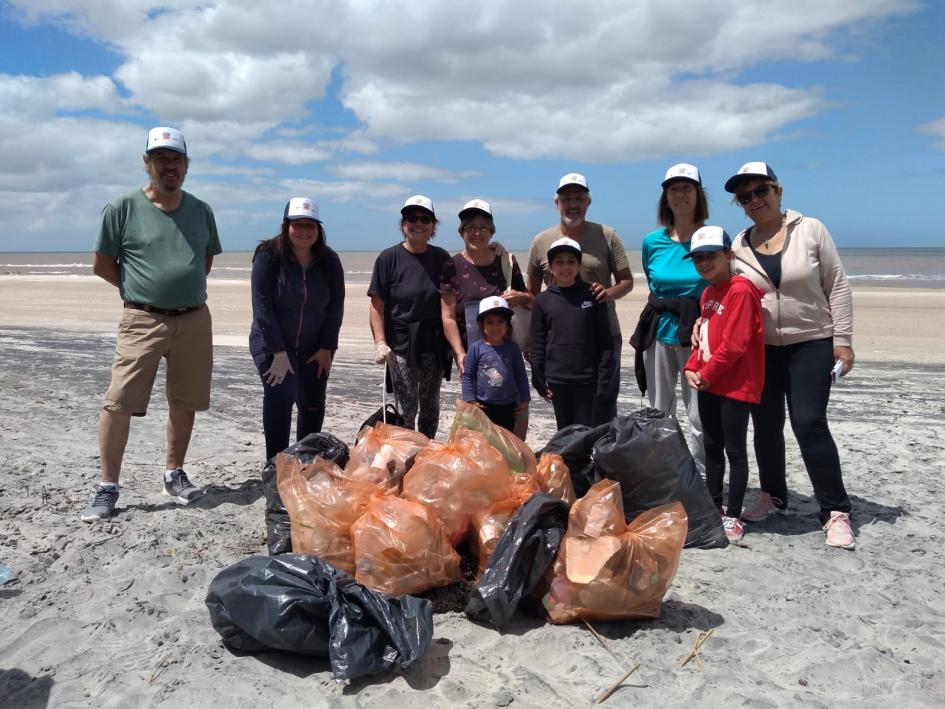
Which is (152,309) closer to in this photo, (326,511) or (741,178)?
(326,511)

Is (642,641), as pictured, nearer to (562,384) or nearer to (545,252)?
(562,384)

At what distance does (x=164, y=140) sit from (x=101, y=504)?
201cm

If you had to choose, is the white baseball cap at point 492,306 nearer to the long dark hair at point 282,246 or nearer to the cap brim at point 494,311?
the cap brim at point 494,311

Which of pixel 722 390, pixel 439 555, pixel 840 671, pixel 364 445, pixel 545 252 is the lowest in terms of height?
pixel 840 671

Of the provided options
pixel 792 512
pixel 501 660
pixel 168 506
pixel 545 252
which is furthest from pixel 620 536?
pixel 168 506

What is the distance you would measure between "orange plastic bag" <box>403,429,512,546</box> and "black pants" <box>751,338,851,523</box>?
168cm

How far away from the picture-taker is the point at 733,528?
402 centimetres

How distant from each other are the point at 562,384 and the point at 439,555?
1706 millimetres

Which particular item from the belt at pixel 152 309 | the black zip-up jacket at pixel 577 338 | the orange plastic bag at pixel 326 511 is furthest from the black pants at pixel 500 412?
the belt at pixel 152 309

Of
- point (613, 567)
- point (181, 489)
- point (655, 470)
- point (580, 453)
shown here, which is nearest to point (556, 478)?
point (580, 453)

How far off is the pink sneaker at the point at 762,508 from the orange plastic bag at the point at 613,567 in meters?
1.35

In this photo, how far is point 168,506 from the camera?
14.1 ft

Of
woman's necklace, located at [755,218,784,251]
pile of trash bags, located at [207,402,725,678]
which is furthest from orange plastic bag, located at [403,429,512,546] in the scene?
woman's necklace, located at [755,218,784,251]

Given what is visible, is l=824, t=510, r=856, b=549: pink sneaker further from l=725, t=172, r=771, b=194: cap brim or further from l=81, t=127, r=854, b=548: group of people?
l=725, t=172, r=771, b=194: cap brim
